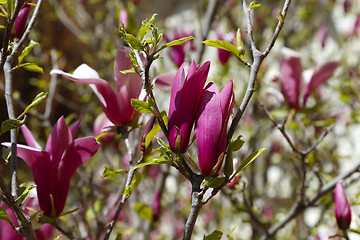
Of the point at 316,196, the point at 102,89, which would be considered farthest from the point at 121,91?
the point at 316,196

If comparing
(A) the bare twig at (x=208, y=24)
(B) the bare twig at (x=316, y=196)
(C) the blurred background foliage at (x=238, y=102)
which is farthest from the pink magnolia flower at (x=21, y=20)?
(B) the bare twig at (x=316, y=196)

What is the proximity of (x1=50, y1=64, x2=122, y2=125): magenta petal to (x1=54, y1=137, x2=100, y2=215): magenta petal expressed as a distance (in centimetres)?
7

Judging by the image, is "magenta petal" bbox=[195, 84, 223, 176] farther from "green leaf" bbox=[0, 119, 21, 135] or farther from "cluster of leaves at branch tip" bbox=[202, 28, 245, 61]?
"green leaf" bbox=[0, 119, 21, 135]

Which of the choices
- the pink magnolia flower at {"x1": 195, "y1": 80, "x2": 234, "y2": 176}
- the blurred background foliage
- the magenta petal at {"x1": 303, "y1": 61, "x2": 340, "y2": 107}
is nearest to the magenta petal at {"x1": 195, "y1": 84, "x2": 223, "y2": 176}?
the pink magnolia flower at {"x1": 195, "y1": 80, "x2": 234, "y2": 176}

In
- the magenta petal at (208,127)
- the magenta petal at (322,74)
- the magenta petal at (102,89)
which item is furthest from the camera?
the magenta petal at (322,74)

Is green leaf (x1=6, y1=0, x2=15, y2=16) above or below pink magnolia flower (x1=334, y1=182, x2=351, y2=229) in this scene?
above

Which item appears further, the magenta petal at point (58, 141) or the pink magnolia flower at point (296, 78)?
the pink magnolia flower at point (296, 78)

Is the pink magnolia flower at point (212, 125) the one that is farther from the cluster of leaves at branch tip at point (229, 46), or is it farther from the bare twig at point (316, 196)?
the bare twig at point (316, 196)

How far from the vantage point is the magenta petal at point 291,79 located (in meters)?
0.92

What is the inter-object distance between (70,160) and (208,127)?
0.22 m

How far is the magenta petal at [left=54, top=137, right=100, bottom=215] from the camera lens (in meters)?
0.52

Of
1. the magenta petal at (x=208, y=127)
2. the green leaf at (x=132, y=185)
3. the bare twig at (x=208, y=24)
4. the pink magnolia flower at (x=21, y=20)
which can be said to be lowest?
the green leaf at (x=132, y=185)

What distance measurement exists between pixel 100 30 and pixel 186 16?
177 cm

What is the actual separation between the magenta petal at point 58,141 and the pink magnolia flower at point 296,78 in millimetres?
602
